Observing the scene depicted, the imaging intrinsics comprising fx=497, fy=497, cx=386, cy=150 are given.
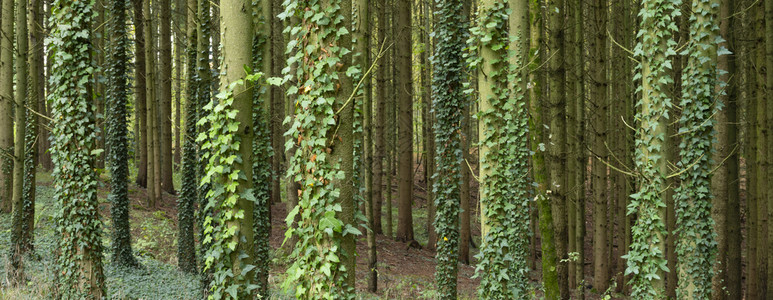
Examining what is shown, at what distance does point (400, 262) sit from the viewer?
49.9ft

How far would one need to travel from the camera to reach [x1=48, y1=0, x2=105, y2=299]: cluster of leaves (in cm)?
662

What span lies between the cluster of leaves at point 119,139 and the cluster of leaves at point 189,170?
45.1 inches

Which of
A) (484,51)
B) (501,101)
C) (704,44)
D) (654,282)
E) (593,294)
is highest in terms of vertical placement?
(704,44)

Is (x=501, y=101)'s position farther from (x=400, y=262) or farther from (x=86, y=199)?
(x=400, y=262)

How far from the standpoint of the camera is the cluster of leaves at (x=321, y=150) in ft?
14.7

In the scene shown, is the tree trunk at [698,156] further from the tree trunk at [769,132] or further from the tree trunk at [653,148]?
the tree trunk at [769,132]

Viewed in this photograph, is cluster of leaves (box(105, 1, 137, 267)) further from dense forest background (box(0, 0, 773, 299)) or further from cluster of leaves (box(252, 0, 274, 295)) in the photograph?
cluster of leaves (box(252, 0, 274, 295))

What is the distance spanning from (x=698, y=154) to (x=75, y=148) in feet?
30.1

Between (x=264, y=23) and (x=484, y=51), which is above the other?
(x=264, y=23)

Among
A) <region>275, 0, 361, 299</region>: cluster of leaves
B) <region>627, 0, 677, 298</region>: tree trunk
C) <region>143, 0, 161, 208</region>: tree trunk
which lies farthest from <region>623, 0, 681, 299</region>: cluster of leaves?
<region>143, 0, 161, 208</region>: tree trunk

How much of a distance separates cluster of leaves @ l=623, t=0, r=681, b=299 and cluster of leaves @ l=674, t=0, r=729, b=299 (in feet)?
2.97

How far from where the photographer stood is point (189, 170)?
1098 cm

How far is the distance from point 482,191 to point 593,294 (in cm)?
1044

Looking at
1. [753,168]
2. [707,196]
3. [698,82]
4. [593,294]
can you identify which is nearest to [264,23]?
[698,82]
